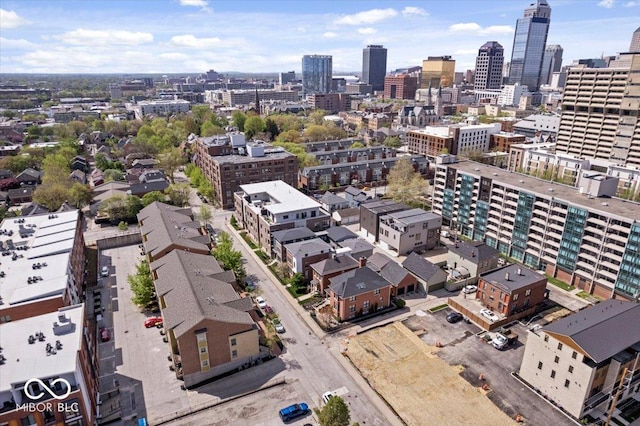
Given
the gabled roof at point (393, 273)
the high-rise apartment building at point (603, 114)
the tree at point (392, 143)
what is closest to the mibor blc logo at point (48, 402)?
the gabled roof at point (393, 273)

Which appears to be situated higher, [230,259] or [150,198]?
[150,198]

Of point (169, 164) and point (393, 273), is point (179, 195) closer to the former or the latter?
point (169, 164)

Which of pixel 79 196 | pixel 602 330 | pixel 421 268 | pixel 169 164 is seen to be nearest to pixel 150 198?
pixel 79 196

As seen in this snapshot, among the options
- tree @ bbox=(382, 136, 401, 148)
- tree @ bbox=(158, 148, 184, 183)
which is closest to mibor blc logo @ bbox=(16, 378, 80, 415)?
tree @ bbox=(158, 148, 184, 183)

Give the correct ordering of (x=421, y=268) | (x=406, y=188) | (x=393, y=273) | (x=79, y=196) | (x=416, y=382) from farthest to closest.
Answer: (x=406, y=188), (x=79, y=196), (x=421, y=268), (x=393, y=273), (x=416, y=382)

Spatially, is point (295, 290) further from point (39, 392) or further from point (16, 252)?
point (16, 252)

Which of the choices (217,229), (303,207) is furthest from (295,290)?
(217,229)

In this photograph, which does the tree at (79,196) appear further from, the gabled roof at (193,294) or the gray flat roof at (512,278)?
the gray flat roof at (512,278)

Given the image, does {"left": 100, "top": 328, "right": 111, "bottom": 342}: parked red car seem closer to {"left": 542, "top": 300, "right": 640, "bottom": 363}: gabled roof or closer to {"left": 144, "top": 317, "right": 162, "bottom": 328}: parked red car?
{"left": 144, "top": 317, "right": 162, "bottom": 328}: parked red car
